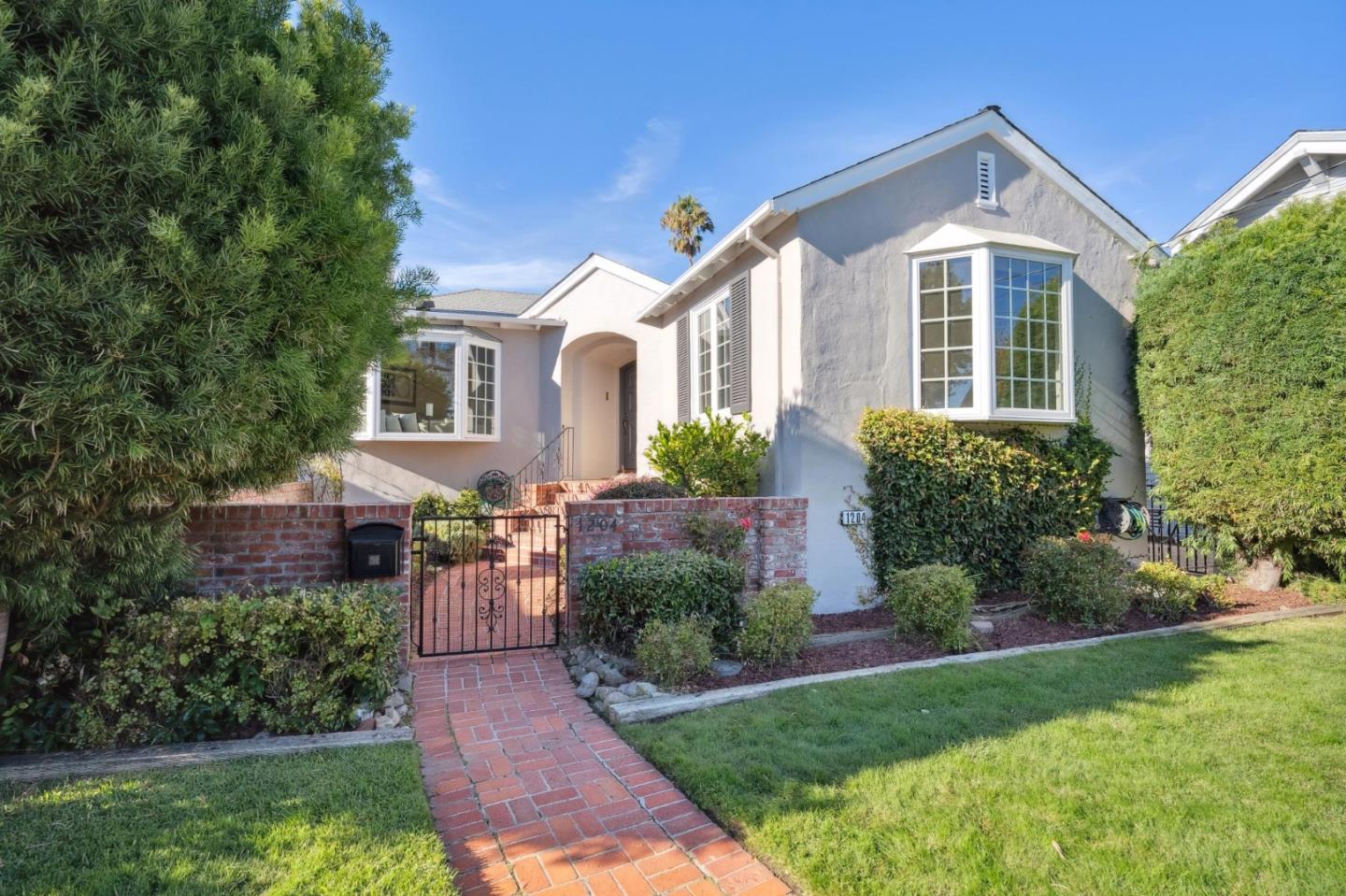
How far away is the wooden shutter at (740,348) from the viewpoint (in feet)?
30.1

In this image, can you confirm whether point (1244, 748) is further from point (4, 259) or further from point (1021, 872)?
point (4, 259)

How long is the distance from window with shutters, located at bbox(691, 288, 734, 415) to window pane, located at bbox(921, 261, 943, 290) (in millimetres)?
2727

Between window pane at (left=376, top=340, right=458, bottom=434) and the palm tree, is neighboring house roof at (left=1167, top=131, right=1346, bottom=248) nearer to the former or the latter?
window pane at (left=376, top=340, right=458, bottom=434)

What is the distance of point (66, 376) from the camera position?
3.00 m

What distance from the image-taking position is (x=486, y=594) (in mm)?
8523

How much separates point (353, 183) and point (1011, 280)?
7802 millimetres

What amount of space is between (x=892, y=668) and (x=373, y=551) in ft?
15.1

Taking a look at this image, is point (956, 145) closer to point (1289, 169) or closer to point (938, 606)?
point (1289, 169)

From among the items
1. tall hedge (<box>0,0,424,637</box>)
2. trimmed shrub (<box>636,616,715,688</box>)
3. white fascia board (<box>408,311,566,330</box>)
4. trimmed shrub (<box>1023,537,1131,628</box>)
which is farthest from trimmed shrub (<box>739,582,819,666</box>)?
white fascia board (<box>408,311,566,330</box>)

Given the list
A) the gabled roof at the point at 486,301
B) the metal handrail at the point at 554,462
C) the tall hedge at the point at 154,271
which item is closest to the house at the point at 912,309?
the metal handrail at the point at 554,462

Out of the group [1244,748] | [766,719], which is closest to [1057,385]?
[1244,748]

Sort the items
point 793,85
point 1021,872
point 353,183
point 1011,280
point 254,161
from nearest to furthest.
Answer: point 1021,872 → point 254,161 → point 353,183 → point 1011,280 → point 793,85

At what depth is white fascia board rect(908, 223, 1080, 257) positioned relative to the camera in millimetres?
8086

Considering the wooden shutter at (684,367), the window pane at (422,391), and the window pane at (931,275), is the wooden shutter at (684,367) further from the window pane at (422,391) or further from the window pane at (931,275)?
the window pane at (422,391)
